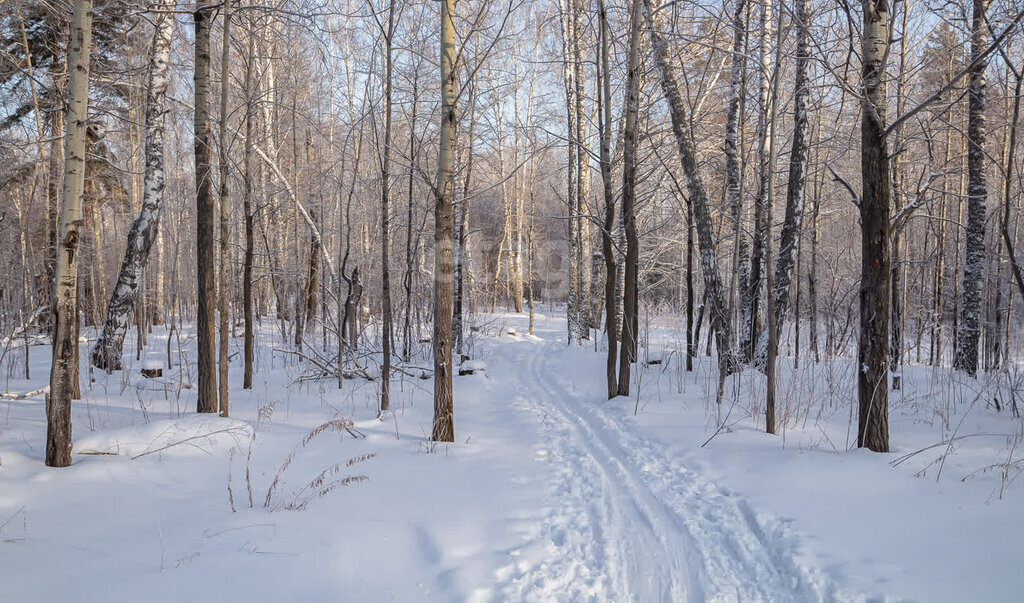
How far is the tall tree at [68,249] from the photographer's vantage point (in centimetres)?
406

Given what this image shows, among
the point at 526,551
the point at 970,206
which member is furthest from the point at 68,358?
the point at 970,206

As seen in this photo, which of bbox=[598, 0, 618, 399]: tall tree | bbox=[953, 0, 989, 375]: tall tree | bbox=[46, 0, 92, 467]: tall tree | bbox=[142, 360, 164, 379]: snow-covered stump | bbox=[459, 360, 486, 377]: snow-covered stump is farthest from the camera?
bbox=[459, 360, 486, 377]: snow-covered stump

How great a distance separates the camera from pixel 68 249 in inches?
162

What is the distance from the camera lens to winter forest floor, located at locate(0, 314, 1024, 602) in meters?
2.78

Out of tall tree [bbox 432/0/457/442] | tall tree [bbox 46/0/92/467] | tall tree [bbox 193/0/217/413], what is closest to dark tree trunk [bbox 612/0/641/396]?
tall tree [bbox 432/0/457/442]

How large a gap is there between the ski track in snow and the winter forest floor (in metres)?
0.02

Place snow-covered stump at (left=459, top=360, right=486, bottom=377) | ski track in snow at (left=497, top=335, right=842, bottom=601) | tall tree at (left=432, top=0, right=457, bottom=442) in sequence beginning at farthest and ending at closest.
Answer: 1. snow-covered stump at (left=459, top=360, right=486, bottom=377)
2. tall tree at (left=432, top=0, right=457, bottom=442)
3. ski track in snow at (left=497, top=335, right=842, bottom=601)

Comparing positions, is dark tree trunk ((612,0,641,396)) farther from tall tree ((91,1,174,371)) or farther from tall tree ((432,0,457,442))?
tall tree ((91,1,174,371))

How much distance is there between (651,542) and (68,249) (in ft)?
17.0

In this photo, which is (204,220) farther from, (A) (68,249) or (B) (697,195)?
(B) (697,195)

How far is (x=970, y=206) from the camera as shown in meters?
9.34

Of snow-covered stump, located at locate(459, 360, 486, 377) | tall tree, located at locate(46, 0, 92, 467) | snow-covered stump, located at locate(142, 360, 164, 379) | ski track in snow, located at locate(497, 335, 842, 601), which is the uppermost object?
tall tree, located at locate(46, 0, 92, 467)

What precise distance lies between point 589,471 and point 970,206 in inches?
383

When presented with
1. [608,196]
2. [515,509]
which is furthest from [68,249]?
[608,196]
